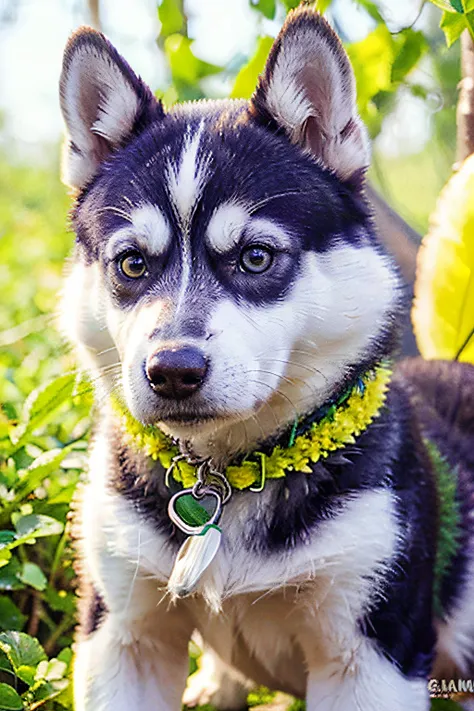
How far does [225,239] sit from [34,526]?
89cm

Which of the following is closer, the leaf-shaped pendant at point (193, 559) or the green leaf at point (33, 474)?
the leaf-shaped pendant at point (193, 559)

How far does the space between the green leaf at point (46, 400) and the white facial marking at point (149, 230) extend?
2.39ft

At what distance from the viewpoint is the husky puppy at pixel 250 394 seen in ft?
5.04

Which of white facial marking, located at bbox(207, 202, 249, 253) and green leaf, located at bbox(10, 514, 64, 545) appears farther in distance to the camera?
green leaf, located at bbox(10, 514, 64, 545)

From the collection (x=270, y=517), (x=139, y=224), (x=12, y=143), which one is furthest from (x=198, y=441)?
(x=12, y=143)

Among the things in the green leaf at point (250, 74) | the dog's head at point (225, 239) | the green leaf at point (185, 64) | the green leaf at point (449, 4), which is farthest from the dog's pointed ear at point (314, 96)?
the green leaf at point (185, 64)

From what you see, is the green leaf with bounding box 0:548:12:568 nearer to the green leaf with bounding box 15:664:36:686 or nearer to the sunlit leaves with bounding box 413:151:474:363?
Result: the green leaf with bounding box 15:664:36:686

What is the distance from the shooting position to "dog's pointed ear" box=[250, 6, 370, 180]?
5.27ft

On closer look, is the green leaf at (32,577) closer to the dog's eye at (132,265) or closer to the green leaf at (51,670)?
the green leaf at (51,670)

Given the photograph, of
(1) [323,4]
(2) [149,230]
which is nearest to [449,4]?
(1) [323,4]

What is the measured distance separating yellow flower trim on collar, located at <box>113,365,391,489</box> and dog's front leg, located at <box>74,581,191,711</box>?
1.07 ft

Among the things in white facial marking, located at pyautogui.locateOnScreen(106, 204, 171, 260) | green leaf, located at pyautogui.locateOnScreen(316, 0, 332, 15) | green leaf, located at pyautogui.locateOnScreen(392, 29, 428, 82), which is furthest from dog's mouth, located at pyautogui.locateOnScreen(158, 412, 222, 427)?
green leaf, located at pyautogui.locateOnScreen(392, 29, 428, 82)

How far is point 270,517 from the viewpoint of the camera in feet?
5.37

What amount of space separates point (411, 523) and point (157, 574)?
0.54m
